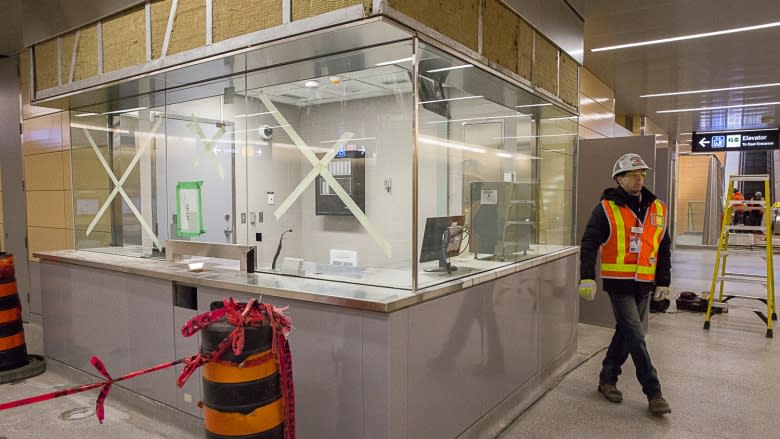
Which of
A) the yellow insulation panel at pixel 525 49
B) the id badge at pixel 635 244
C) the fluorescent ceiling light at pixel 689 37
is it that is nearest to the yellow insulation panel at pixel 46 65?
the yellow insulation panel at pixel 525 49

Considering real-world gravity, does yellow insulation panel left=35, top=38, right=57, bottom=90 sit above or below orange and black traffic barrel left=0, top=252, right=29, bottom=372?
above

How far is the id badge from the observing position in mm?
3596

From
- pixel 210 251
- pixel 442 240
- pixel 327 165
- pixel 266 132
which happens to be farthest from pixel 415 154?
pixel 210 251

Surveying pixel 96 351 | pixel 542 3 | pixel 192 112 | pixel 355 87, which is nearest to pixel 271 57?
pixel 355 87

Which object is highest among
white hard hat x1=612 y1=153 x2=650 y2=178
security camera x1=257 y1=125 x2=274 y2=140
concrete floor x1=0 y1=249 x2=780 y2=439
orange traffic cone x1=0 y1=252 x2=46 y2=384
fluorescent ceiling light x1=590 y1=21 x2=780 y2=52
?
fluorescent ceiling light x1=590 y1=21 x2=780 y2=52

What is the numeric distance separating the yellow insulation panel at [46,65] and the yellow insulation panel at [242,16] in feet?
7.00

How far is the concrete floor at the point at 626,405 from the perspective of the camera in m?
3.28

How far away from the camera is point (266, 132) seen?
141 inches

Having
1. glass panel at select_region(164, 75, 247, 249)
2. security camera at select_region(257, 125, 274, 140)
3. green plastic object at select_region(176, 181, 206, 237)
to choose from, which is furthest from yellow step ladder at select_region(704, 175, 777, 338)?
green plastic object at select_region(176, 181, 206, 237)

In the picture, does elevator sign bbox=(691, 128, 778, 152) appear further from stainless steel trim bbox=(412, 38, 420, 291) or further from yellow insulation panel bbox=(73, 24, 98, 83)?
yellow insulation panel bbox=(73, 24, 98, 83)

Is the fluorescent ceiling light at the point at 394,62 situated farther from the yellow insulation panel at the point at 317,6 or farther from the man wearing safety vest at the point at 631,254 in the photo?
the man wearing safety vest at the point at 631,254

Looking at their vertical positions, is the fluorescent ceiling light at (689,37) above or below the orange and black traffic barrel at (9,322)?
above

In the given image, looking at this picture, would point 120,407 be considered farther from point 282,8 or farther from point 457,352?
point 282,8

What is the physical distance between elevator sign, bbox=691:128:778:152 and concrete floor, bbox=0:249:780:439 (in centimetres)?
1014
